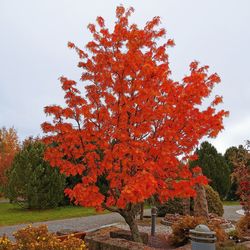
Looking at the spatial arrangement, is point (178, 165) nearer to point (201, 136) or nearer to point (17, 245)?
point (201, 136)

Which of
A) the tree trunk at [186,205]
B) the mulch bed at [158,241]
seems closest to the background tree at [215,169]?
the tree trunk at [186,205]

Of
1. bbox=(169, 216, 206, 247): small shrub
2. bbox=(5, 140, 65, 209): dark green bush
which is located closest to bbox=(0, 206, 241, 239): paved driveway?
bbox=(5, 140, 65, 209): dark green bush

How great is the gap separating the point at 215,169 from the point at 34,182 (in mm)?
15456

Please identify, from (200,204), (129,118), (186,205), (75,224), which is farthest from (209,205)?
(129,118)

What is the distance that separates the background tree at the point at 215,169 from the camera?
104ft

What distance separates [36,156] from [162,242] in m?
13.8

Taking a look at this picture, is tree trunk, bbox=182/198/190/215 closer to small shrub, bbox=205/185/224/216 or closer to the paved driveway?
small shrub, bbox=205/185/224/216

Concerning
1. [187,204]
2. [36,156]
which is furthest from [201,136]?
[36,156]

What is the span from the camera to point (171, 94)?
31.0 ft

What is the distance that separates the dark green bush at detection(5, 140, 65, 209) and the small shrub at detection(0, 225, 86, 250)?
49.8 ft

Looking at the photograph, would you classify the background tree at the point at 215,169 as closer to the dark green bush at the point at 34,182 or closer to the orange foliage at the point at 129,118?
the dark green bush at the point at 34,182

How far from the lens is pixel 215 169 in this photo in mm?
31766

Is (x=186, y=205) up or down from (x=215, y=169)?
down

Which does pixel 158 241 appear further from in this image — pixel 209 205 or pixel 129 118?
pixel 209 205
